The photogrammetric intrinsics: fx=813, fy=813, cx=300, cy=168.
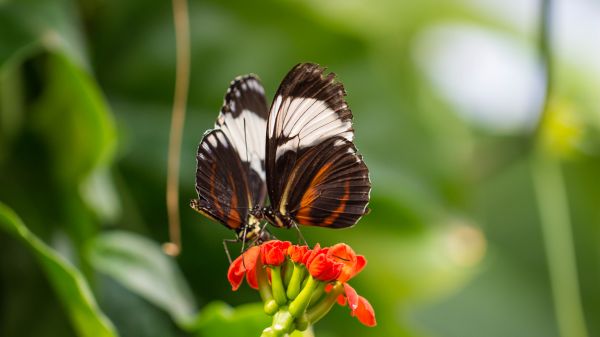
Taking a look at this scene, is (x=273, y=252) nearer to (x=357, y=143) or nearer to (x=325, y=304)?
(x=325, y=304)

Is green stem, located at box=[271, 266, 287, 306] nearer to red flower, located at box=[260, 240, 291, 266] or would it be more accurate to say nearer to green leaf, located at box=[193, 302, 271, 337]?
red flower, located at box=[260, 240, 291, 266]

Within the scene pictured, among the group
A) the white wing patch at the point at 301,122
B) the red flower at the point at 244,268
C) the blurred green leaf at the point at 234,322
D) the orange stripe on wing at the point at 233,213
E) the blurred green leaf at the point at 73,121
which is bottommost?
the blurred green leaf at the point at 234,322

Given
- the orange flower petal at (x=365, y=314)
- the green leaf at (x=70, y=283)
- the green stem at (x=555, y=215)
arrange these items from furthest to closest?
the green stem at (x=555, y=215) < the green leaf at (x=70, y=283) < the orange flower petal at (x=365, y=314)

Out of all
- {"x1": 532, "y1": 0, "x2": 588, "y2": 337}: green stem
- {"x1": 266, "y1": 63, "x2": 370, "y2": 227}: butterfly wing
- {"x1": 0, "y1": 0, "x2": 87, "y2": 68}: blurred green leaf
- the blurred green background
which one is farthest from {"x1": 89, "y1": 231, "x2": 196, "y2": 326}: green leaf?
{"x1": 532, "y1": 0, "x2": 588, "y2": 337}: green stem

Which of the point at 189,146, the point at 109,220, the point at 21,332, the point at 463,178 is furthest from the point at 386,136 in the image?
the point at 21,332

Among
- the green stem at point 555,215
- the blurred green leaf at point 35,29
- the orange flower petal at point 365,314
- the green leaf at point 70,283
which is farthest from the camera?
the green stem at point 555,215

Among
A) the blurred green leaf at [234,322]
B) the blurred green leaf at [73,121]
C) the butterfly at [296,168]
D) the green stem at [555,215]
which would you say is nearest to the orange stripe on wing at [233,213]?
the butterfly at [296,168]

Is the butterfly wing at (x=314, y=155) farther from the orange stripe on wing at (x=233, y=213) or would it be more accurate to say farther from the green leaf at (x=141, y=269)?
the green leaf at (x=141, y=269)

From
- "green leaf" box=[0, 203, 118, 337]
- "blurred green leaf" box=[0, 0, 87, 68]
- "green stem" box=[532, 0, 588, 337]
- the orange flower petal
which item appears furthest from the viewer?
"green stem" box=[532, 0, 588, 337]
